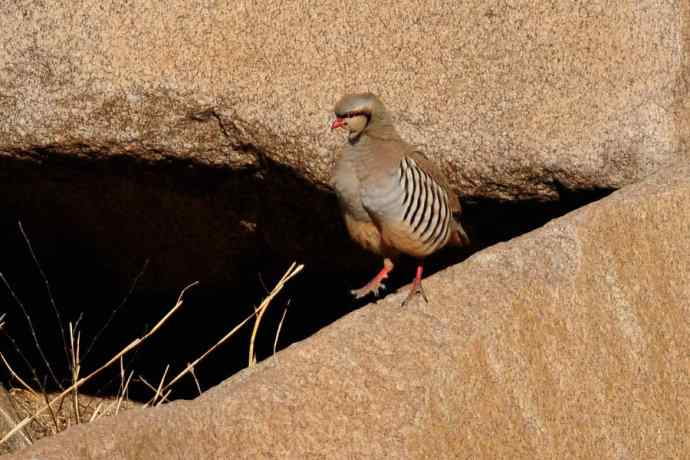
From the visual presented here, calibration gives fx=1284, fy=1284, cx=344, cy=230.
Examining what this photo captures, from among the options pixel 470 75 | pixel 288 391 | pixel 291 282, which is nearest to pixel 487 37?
pixel 470 75

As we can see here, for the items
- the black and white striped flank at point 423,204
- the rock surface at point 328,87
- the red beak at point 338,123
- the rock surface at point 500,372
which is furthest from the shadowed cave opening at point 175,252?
the rock surface at point 500,372

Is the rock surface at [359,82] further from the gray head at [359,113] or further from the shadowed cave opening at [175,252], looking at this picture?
the gray head at [359,113]

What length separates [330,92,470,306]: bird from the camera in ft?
15.5

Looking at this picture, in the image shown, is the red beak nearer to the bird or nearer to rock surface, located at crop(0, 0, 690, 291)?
the bird

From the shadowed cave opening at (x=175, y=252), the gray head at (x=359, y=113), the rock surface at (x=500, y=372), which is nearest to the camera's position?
the rock surface at (x=500, y=372)

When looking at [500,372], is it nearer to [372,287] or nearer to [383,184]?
[383,184]

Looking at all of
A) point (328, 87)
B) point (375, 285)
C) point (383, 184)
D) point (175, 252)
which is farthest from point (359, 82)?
Answer: point (175, 252)

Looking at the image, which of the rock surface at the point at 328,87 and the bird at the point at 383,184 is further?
the rock surface at the point at 328,87

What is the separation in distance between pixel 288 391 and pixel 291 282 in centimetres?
268

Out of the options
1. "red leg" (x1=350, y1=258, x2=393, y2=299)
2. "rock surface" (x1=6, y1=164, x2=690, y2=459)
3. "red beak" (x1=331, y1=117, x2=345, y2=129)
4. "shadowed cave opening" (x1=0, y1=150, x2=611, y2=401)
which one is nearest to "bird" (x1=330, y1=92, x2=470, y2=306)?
"red beak" (x1=331, y1=117, x2=345, y2=129)

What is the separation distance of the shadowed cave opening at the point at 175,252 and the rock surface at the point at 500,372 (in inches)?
32.2

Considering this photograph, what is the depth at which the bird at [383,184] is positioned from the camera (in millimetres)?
4723

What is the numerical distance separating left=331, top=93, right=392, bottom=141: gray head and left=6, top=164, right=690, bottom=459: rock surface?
0.85 metres

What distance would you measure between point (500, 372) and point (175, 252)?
252 centimetres
